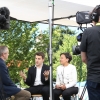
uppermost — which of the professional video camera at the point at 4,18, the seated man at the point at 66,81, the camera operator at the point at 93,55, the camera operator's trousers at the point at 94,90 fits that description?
the professional video camera at the point at 4,18

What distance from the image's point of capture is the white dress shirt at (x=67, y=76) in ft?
17.5

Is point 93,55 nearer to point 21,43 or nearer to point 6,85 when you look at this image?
point 6,85

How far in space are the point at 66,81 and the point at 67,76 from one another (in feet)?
0.33

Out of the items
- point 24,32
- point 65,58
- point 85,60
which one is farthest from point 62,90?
point 24,32

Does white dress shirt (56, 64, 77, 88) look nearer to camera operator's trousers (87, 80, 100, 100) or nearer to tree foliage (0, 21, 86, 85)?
camera operator's trousers (87, 80, 100, 100)

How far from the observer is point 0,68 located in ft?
14.1

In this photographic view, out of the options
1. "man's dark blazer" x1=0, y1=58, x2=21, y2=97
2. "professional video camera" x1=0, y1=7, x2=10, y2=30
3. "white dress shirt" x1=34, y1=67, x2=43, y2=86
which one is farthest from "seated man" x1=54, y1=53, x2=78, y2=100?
"professional video camera" x1=0, y1=7, x2=10, y2=30

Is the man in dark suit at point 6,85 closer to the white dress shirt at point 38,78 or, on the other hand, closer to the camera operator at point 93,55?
the white dress shirt at point 38,78

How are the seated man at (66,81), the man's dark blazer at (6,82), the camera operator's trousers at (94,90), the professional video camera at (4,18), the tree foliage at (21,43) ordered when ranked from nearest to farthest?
1. the camera operator's trousers at (94,90)
2. the professional video camera at (4,18)
3. the man's dark blazer at (6,82)
4. the seated man at (66,81)
5. the tree foliage at (21,43)

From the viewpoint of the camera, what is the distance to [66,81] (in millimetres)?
5371

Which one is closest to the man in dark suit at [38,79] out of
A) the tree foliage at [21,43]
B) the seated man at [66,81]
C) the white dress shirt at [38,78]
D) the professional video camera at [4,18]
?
the white dress shirt at [38,78]

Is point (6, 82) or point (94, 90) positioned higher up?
point (94, 90)

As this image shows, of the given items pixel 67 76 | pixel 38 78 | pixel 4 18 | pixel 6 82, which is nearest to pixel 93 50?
pixel 4 18

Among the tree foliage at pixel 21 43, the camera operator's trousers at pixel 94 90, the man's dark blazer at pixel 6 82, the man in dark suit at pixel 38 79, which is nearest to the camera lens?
the camera operator's trousers at pixel 94 90
